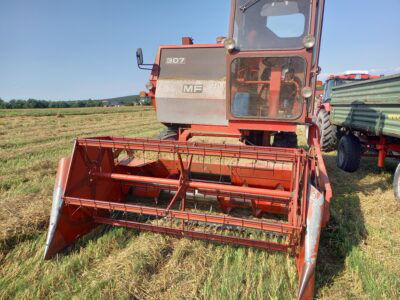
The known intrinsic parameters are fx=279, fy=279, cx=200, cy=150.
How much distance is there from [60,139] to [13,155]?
2.76 m

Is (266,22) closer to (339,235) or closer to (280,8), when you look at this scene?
(280,8)

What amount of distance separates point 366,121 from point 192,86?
111 inches

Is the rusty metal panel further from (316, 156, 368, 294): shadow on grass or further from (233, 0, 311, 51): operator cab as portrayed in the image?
(316, 156, 368, 294): shadow on grass

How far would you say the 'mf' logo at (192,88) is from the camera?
15.2 feet

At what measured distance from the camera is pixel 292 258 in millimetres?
2309

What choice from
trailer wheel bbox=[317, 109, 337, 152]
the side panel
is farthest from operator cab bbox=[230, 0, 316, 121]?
trailer wheel bbox=[317, 109, 337, 152]

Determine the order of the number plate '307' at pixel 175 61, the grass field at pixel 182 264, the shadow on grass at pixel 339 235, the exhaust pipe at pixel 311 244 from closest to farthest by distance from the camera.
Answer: the exhaust pipe at pixel 311 244 → the grass field at pixel 182 264 → the shadow on grass at pixel 339 235 → the number plate '307' at pixel 175 61

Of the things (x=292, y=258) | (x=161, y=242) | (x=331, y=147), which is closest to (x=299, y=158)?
(x=292, y=258)

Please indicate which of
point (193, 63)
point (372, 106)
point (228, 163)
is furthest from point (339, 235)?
point (193, 63)

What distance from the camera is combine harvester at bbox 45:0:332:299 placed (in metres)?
2.34

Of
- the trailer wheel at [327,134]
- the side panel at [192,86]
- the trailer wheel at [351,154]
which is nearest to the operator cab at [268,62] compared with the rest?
the side panel at [192,86]

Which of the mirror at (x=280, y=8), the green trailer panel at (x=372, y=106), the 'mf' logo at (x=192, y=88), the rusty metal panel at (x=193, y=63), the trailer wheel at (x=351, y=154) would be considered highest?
the mirror at (x=280, y=8)

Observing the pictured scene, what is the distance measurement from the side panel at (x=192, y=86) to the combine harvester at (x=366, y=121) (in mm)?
2211

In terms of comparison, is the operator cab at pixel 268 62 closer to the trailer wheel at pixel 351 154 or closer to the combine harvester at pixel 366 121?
the combine harvester at pixel 366 121
